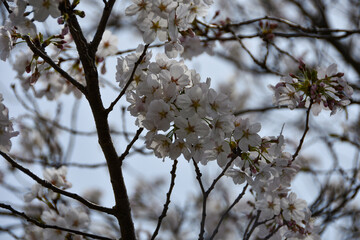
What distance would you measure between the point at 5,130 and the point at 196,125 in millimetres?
781

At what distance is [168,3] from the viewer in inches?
62.5

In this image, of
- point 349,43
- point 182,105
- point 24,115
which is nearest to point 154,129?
point 182,105

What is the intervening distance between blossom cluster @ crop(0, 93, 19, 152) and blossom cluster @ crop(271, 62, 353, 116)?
1.27 m

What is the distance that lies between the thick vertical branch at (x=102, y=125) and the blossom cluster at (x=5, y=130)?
0.33 metres

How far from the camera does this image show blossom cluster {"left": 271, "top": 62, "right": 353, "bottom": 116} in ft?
6.29

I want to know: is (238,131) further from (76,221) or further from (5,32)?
(76,221)

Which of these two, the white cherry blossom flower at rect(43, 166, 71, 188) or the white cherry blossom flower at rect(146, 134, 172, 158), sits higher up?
the white cherry blossom flower at rect(43, 166, 71, 188)

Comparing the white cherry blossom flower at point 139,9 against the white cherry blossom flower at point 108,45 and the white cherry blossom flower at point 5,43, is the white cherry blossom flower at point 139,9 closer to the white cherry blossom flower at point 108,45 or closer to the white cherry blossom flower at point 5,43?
the white cherry blossom flower at point 5,43

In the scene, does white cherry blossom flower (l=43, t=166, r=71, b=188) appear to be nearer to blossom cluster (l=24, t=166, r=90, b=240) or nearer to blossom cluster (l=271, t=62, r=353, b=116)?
blossom cluster (l=24, t=166, r=90, b=240)

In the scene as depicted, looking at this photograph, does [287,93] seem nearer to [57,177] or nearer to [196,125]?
[196,125]

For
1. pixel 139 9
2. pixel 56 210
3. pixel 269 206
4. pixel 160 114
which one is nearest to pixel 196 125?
pixel 160 114

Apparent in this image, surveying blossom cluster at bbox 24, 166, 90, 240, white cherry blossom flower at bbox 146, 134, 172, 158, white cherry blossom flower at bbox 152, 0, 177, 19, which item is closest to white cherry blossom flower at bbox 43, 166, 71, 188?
blossom cluster at bbox 24, 166, 90, 240

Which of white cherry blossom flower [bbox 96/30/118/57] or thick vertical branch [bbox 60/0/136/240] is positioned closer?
thick vertical branch [bbox 60/0/136/240]

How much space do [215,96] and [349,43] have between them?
15.6 ft
